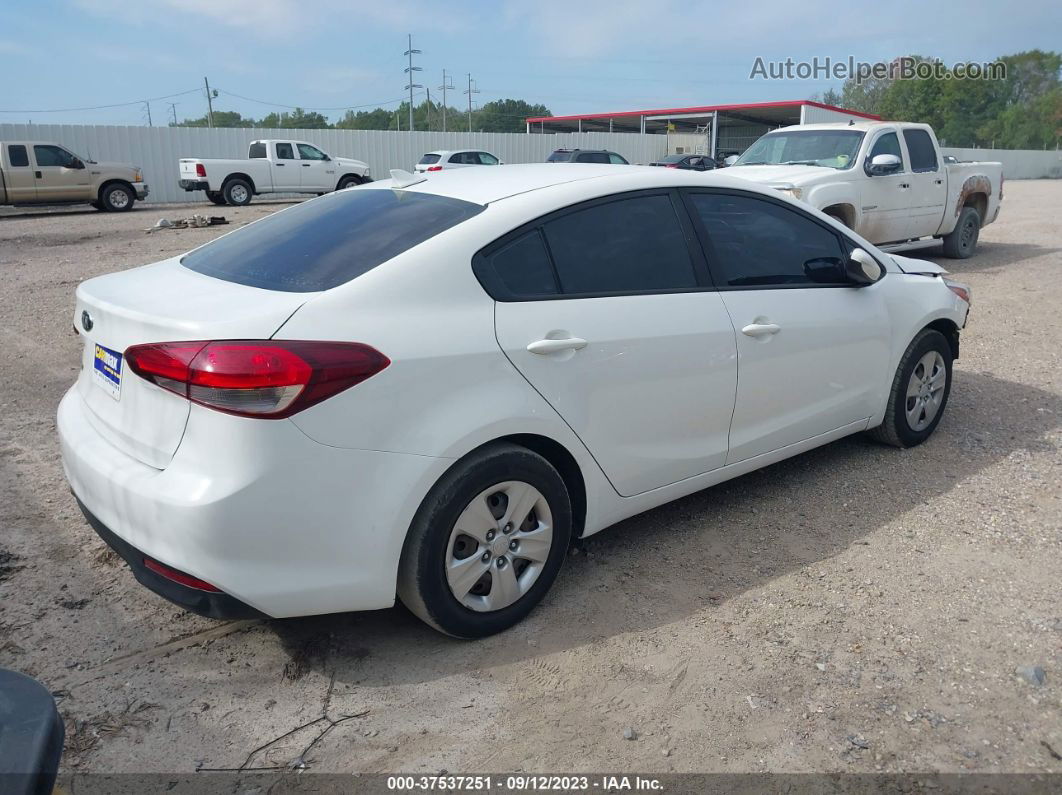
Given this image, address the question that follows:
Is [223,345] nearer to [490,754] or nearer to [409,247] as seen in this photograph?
[409,247]

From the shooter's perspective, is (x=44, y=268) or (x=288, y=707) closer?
(x=288, y=707)

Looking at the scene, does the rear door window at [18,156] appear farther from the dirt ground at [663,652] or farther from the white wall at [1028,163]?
the white wall at [1028,163]

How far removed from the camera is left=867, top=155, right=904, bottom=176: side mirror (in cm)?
996

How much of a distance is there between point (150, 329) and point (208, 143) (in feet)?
101

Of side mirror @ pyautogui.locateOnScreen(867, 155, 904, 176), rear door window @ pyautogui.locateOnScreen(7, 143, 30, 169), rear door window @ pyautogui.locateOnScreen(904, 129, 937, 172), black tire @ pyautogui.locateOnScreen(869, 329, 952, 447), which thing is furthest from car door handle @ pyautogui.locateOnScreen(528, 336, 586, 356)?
rear door window @ pyautogui.locateOnScreen(7, 143, 30, 169)

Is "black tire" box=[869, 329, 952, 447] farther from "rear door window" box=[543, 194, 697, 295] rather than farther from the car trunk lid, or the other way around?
the car trunk lid

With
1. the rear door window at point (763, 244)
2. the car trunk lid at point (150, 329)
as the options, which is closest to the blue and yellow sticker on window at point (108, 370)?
the car trunk lid at point (150, 329)

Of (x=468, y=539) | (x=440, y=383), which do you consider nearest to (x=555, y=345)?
(x=440, y=383)

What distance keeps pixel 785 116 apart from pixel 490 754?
4667cm

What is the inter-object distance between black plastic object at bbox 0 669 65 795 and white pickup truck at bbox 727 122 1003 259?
8.95 meters

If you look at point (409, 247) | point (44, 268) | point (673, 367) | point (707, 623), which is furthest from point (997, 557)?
point (44, 268)

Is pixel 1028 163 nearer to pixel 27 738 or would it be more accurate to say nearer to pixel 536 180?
pixel 536 180

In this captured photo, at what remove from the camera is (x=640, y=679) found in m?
3.03

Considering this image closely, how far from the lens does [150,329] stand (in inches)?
110
